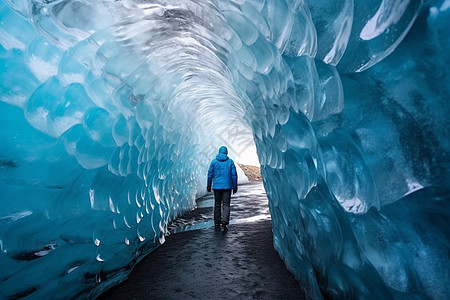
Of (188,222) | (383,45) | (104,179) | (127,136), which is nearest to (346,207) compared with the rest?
(383,45)

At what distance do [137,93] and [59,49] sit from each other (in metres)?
1.39

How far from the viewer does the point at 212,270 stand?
153 inches

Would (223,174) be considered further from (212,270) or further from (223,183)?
(212,270)

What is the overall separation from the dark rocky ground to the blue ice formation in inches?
8.9

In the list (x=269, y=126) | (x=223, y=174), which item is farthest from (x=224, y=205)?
(x=269, y=126)

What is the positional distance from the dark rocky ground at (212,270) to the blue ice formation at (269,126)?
226mm

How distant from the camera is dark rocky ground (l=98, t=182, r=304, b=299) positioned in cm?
321

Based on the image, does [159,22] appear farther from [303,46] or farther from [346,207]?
[346,207]

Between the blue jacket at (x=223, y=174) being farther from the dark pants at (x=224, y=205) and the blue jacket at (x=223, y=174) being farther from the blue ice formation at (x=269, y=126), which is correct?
the blue ice formation at (x=269, y=126)

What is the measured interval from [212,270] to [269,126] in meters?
2.01

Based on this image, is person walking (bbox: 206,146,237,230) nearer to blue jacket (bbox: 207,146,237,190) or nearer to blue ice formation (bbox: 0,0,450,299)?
blue jacket (bbox: 207,146,237,190)

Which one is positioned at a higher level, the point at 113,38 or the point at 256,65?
the point at 113,38

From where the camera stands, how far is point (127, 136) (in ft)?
12.0

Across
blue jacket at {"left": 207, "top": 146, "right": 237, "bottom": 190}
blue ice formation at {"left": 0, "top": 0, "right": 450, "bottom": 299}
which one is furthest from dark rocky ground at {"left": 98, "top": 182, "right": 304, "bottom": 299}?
blue jacket at {"left": 207, "top": 146, "right": 237, "bottom": 190}
